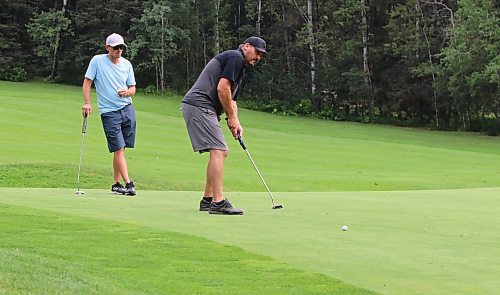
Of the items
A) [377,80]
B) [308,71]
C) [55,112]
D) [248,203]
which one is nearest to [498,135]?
[377,80]

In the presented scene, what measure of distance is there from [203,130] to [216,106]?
0.35 metres

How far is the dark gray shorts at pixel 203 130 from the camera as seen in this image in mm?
9258

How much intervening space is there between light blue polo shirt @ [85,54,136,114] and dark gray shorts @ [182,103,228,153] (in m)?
2.02

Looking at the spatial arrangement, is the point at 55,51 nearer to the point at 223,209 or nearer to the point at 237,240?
the point at 223,209

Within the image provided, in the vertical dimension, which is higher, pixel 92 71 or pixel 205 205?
pixel 92 71

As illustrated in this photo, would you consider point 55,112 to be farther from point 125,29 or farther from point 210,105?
point 125,29

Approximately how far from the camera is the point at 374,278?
219 inches

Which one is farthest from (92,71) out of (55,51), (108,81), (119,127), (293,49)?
(293,49)

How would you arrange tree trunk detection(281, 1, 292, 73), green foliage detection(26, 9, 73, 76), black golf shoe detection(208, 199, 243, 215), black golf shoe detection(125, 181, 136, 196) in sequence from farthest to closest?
tree trunk detection(281, 1, 292, 73) < green foliage detection(26, 9, 73, 76) < black golf shoe detection(125, 181, 136, 196) < black golf shoe detection(208, 199, 243, 215)

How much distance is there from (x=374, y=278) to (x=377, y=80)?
157 feet

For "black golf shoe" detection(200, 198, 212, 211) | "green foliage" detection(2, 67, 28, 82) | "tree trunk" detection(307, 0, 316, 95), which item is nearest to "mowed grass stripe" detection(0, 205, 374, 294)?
"black golf shoe" detection(200, 198, 212, 211)

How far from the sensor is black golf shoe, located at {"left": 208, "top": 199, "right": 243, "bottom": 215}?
8.79m

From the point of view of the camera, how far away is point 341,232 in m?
7.48

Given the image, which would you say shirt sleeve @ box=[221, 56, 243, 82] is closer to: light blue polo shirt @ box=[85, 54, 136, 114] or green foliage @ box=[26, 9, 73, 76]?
light blue polo shirt @ box=[85, 54, 136, 114]
